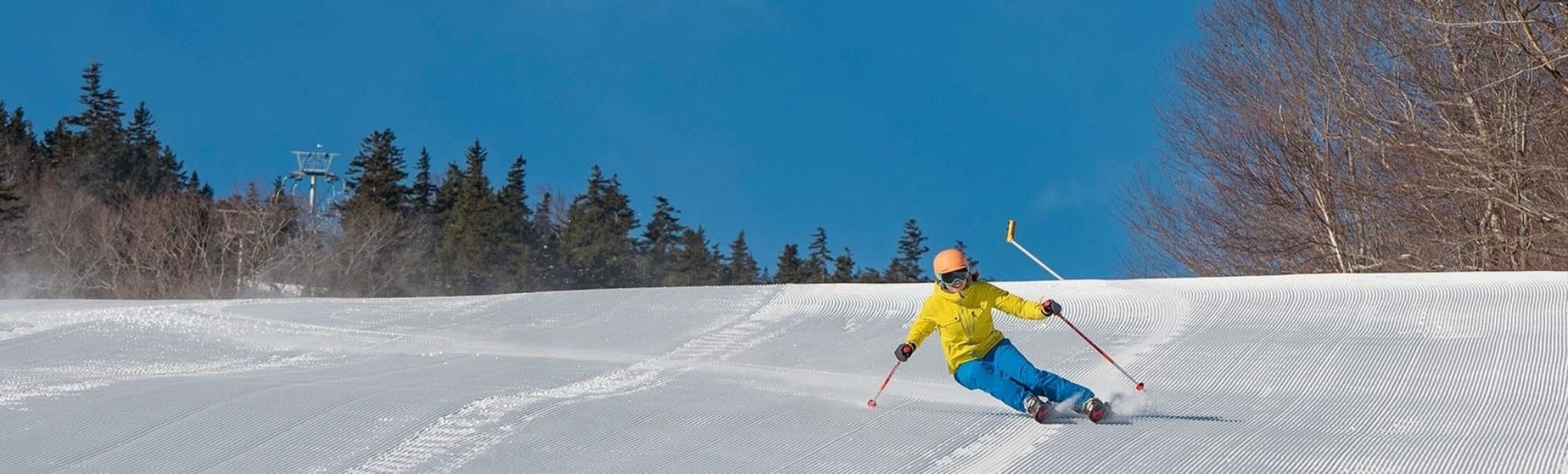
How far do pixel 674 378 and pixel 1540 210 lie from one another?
10876mm

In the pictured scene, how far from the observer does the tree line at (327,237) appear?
122ft

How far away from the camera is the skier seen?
5973mm

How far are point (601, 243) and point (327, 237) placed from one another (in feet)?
26.3

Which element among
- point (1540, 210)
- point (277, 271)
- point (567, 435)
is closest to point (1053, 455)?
point (567, 435)

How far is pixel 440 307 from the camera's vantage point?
37.4 feet

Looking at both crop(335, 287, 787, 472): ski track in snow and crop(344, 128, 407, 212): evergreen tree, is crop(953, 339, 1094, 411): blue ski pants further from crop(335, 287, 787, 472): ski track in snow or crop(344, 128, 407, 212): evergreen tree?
crop(344, 128, 407, 212): evergreen tree

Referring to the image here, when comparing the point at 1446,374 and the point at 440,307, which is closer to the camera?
the point at 1446,374

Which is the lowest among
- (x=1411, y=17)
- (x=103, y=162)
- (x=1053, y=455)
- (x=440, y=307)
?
(x=1053, y=455)

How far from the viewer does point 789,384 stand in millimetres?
7332

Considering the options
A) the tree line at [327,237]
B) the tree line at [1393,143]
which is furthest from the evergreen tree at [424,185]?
the tree line at [1393,143]

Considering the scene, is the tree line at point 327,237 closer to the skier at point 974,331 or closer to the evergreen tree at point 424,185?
the evergreen tree at point 424,185

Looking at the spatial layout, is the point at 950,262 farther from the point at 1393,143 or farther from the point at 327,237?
the point at 327,237

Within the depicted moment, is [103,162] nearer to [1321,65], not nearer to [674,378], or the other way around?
[1321,65]

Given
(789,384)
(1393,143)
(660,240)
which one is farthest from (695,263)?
(789,384)
